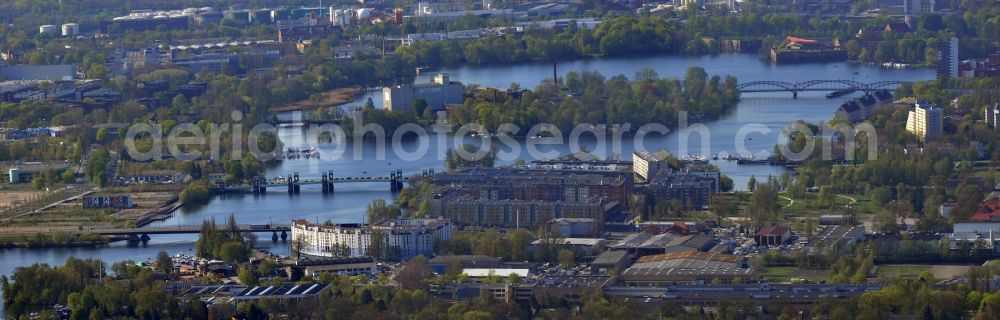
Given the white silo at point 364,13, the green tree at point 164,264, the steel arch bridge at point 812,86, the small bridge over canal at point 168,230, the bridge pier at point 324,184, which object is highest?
Result: the white silo at point 364,13

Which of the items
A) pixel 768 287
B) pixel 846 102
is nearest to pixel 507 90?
pixel 846 102

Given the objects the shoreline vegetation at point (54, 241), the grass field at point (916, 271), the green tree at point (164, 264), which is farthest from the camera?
the shoreline vegetation at point (54, 241)

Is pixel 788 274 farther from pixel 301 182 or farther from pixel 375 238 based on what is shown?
pixel 301 182

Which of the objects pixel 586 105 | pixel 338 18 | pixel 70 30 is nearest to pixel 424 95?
pixel 586 105

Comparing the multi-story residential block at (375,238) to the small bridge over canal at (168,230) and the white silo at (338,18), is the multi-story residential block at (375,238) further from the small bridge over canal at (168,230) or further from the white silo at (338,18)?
the white silo at (338,18)

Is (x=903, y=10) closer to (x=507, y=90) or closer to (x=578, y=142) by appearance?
(x=507, y=90)

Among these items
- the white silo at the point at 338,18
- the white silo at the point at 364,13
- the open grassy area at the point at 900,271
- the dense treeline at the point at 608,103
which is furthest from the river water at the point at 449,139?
the white silo at the point at 364,13

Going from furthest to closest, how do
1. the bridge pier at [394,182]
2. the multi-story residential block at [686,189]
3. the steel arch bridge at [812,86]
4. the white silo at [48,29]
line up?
1. the white silo at [48,29]
2. the steel arch bridge at [812,86]
3. the bridge pier at [394,182]
4. the multi-story residential block at [686,189]
